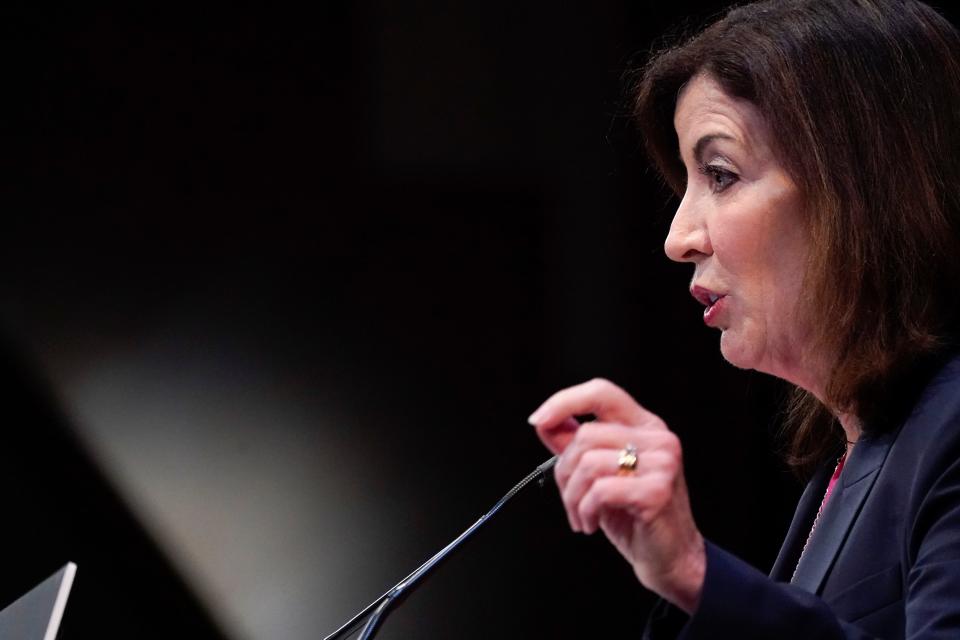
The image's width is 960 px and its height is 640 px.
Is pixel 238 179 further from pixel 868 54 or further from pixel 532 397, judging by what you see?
pixel 868 54

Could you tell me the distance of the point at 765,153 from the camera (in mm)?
1202

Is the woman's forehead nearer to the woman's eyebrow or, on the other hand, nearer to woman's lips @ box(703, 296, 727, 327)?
the woman's eyebrow

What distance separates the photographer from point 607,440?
30.2 inches

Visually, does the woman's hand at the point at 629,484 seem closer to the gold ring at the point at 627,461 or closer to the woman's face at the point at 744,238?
the gold ring at the point at 627,461

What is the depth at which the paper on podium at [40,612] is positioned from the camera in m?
1.13

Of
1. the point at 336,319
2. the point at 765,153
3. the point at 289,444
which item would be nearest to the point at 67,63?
the point at 336,319

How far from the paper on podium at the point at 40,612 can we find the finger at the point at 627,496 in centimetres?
63

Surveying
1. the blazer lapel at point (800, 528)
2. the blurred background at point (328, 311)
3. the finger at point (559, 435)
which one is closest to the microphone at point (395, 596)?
the finger at point (559, 435)

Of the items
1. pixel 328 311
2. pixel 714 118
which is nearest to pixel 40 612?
pixel 714 118

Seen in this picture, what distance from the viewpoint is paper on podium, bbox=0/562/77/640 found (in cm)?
113

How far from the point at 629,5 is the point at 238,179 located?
983mm

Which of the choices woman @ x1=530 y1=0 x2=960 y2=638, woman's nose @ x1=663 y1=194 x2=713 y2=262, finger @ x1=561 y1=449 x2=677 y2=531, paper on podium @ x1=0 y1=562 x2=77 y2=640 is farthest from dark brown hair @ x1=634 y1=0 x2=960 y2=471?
paper on podium @ x1=0 y1=562 x2=77 y2=640

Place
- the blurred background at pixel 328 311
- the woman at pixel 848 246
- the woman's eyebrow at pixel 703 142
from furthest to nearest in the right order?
the blurred background at pixel 328 311 → the woman's eyebrow at pixel 703 142 → the woman at pixel 848 246

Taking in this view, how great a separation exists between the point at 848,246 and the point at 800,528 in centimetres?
38
